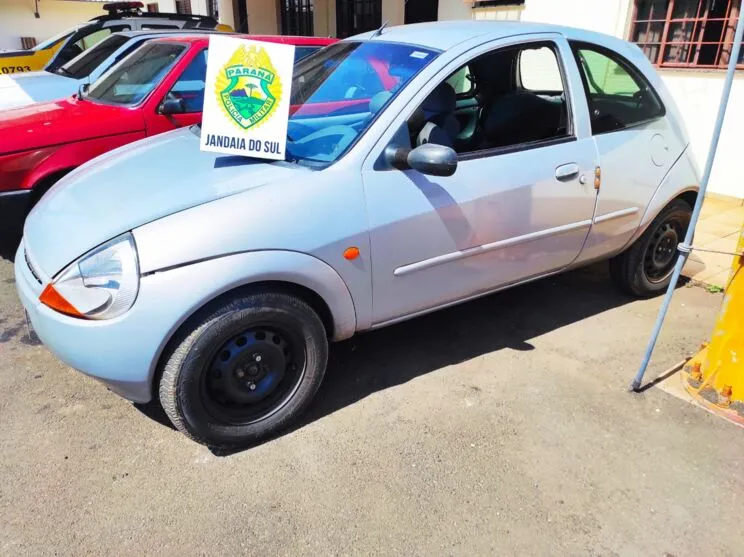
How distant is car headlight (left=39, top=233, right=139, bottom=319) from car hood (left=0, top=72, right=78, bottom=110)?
14.1 ft

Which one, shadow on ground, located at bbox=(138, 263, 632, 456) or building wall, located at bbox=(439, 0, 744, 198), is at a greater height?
building wall, located at bbox=(439, 0, 744, 198)

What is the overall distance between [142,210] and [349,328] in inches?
41.9

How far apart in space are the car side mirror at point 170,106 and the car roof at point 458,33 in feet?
6.00

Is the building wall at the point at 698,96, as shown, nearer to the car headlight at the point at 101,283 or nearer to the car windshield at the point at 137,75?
the car windshield at the point at 137,75

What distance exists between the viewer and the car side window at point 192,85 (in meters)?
4.88

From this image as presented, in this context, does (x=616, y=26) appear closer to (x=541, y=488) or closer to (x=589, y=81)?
(x=589, y=81)

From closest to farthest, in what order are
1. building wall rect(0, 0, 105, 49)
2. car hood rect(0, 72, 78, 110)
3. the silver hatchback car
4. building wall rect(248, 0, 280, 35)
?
the silver hatchback car
car hood rect(0, 72, 78, 110)
building wall rect(248, 0, 280, 35)
building wall rect(0, 0, 105, 49)

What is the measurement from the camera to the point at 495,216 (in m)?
3.01

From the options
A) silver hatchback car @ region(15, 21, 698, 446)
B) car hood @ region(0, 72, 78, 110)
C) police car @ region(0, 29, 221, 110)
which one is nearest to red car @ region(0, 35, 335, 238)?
police car @ region(0, 29, 221, 110)

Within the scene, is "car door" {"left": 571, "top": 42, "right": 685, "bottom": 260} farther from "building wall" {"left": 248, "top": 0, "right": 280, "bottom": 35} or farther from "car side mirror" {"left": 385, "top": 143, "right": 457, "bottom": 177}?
"building wall" {"left": 248, "top": 0, "right": 280, "bottom": 35}

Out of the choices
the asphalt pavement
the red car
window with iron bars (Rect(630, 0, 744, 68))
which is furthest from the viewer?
window with iron bars (Rect(630, 0, 744, 68))

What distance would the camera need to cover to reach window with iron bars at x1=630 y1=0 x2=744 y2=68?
577cm

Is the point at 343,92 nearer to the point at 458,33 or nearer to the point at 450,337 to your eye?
the point at 458,33

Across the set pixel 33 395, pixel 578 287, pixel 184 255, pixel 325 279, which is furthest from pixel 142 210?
pixel 578 287
